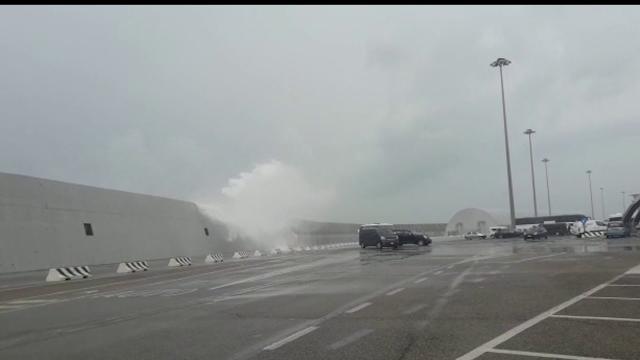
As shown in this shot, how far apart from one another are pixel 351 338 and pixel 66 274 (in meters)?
22.6

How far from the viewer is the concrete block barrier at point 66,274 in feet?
90.4

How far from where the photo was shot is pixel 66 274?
2830cm

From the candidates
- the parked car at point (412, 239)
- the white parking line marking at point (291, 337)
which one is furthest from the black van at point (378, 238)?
the white parking line marking at point (291, 337)

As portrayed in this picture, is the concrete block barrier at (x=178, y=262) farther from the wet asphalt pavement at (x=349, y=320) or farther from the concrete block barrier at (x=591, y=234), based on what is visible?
the concrete block barrier at (x=591, y=234)

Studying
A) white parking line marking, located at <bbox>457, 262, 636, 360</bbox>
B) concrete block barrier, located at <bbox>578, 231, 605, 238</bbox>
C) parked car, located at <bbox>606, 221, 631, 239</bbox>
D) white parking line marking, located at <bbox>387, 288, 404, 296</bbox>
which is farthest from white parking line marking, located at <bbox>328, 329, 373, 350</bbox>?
concrete block barrier, located at <bbox>578, 231, 605, 238</bbox>

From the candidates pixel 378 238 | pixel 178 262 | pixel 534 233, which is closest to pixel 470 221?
pixel 534 233

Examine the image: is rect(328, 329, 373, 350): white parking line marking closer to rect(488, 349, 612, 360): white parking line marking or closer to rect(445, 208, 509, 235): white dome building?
rect(488, 349, 612, 360): white parking line marking

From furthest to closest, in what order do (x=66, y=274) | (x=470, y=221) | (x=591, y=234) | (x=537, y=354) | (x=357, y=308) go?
(x=470, y=221) → (x=591, y=234) → (x=66, y=274) → (x=357, y=308) → (x=537, y=354)

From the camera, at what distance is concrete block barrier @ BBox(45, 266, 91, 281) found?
90.4 ft

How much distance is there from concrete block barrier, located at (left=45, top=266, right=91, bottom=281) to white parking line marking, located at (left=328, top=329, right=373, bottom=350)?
855 inches

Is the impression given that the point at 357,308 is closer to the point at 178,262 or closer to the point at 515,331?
the point at 515,331

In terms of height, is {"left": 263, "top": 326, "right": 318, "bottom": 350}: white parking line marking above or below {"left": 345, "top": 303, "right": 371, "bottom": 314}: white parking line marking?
below

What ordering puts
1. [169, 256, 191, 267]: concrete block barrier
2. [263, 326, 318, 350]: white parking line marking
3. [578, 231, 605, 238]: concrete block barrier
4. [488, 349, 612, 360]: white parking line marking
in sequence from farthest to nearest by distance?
1. [578, 231, 605, 238]: concrete block barrier
2. [169, 256, 191, 267]: concrete block barrier
3. [263, 326, 318, 350]: white parking line marking
4. [488, 349, 612, 360]: white parking line marking

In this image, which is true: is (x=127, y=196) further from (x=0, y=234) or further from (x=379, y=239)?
(x=379, y=239)
